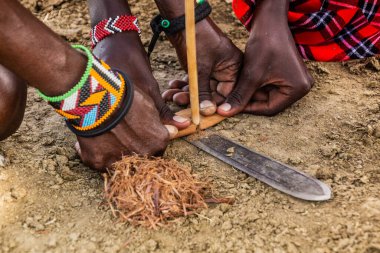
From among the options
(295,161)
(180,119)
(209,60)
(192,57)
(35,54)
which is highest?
(35,54)

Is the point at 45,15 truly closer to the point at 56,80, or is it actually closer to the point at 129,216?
the point at 56,80

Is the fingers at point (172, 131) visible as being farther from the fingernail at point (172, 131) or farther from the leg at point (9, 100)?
the leg at point (9, 100)

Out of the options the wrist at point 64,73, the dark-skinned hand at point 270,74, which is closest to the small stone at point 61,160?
the wrist at point 64,73

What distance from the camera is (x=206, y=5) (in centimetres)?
189

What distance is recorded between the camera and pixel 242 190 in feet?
4.92

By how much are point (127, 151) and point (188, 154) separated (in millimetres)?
280

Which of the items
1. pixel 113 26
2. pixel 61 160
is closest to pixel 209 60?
pixel 113 26

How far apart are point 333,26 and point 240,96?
1.76 ft

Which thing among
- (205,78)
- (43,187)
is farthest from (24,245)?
(205,78)

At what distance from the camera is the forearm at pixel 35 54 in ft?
4.17

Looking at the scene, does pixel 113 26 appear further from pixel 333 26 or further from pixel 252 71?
pixel 333 26

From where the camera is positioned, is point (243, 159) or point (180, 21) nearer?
point (243, 159)

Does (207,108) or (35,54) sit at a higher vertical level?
(35,54)

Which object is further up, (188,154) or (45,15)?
(45,15)
